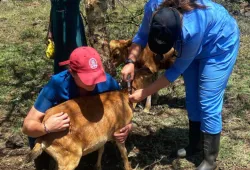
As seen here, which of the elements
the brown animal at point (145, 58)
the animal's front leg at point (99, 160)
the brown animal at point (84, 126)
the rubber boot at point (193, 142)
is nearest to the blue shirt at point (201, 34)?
the brown animal at point (84, 126)

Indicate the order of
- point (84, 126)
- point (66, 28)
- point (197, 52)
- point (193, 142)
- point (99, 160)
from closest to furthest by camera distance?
point (84, 126) → point (197, 52) → point (99, 160) → point (66, 28) → point (193, 142)

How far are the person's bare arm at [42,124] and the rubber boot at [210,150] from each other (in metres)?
1.48

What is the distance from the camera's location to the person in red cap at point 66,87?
3.04m

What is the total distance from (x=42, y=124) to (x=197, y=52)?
1393 millimetres

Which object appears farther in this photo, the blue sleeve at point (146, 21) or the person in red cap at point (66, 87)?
the blue sleeve at point (146, 21)

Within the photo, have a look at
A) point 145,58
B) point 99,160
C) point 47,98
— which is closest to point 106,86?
point 47,98

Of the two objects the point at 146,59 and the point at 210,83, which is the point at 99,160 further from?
the point at 146,59

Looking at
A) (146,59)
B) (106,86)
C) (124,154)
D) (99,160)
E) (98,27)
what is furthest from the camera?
(146,59)

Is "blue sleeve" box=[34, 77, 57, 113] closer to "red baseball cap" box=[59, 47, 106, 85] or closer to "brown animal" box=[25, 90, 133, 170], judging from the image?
"brown animal" box=[25, 90, 133, 170]

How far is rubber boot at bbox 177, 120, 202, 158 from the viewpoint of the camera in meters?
4.23

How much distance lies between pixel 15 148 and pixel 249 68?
13.2 feet

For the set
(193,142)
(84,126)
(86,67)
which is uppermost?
(86,67)

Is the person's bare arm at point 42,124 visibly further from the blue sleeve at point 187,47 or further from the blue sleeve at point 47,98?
the blue sleeve at point 187,47

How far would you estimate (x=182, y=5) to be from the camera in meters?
3.16
